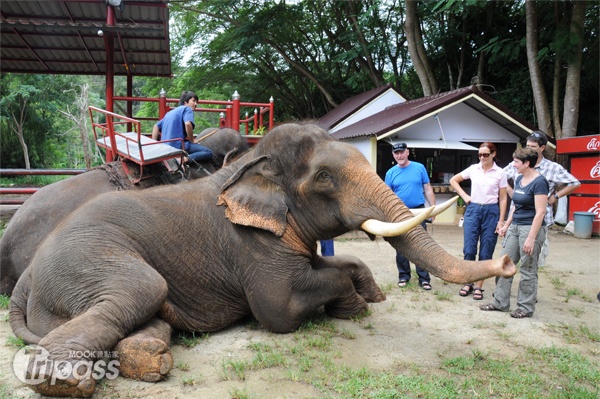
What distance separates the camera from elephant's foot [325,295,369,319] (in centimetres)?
500

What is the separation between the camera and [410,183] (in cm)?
675

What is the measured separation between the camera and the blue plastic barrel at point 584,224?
39.9ft

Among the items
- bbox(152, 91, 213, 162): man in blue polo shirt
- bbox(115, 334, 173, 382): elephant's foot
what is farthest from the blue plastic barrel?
bbox(115, 334, 173, 382): elephant's foot

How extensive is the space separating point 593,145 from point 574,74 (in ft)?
9.05

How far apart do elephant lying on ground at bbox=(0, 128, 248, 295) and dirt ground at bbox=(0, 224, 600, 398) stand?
694 mm

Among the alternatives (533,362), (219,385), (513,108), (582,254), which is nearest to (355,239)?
(582,254)

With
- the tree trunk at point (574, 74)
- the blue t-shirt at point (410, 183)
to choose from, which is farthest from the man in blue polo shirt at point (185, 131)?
the tree trunk at point (574, 74)

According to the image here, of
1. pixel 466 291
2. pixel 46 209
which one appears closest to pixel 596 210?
pixel 466 291

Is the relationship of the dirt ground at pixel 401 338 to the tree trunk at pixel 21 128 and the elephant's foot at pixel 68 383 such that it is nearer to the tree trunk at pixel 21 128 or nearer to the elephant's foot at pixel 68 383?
the elephant's foot at pixel 68 383

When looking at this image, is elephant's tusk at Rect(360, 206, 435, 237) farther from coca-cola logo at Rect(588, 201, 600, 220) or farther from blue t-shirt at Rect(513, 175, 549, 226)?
coca-cola logo at Rect(588, 201, 600, 220)

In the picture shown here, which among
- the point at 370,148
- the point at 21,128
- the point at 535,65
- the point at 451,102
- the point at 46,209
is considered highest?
the point at 535,65

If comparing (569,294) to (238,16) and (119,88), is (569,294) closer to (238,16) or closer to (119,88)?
(238,16)

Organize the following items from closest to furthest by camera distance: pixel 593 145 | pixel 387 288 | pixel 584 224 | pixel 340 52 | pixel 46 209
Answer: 1. pixel 46 209
2. pixel 387 288
3. pixel 584 224
4. pixel 593 145
5. pixel 340 52

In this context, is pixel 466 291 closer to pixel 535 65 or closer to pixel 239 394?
pixel 239 394
